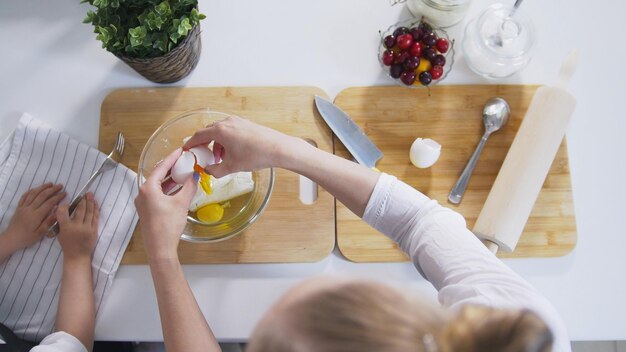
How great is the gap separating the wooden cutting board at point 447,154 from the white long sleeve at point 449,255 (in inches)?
3.9

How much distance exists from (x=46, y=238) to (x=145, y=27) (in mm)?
451

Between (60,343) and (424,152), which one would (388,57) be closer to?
(424,152)

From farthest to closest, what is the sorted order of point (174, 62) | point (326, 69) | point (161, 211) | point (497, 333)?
point (326, 69), point (174, 62), point (161, 211), point (497, 333)

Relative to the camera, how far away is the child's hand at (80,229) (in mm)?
846

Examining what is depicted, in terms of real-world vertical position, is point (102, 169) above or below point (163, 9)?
below

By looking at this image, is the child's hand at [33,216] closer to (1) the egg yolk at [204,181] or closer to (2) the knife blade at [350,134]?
(1) the egg yolk at [204,181]

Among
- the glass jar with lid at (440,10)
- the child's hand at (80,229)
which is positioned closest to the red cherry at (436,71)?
the glass jar with lid at (440,10)

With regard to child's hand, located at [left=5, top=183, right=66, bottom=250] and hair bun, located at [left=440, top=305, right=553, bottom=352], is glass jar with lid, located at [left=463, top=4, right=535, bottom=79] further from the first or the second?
child's hand, located at [left=5, top=183, right=66, bottom=250]

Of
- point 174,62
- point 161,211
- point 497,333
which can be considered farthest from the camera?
point 174,62

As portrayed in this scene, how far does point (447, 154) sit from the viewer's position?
0.90 meters

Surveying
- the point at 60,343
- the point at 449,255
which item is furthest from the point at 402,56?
the point at 60,343

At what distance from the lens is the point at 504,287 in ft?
2.20

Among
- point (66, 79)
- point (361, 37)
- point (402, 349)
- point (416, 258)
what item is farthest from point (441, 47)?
point (66, 79)

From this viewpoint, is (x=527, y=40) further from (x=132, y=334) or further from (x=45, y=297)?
(x=45, y=297)
